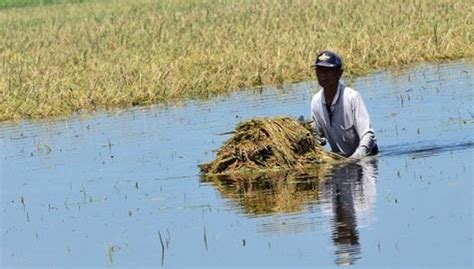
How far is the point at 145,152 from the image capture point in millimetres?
14789

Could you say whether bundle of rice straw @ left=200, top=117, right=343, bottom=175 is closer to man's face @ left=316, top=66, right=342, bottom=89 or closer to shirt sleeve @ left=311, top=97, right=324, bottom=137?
shirt sleeve @ left=311, top=97, right=324, bottom=137

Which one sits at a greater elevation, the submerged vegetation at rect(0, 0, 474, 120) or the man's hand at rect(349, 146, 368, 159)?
the submerged vegetation at rect(0, 0, 474, 120)

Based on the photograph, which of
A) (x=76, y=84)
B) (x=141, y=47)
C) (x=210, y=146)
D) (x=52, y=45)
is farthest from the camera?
(x=52, y=45)

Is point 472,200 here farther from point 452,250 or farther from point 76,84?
point 76,84

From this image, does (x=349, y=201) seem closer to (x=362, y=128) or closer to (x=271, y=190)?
(x=271, y=190)

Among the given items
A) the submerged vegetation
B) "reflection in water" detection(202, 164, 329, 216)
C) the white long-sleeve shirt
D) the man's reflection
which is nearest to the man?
the white long-sleeve shirt

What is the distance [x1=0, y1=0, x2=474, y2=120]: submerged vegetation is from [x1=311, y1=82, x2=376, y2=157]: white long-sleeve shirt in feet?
25.2

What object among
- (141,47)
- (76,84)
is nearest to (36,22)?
(141,47)

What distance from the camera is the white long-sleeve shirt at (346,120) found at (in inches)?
476

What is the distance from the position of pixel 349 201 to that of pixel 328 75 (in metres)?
1.72

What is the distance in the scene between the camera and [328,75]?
11.9m

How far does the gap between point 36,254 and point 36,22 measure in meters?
29.6

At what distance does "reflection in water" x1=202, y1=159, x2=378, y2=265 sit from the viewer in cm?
941

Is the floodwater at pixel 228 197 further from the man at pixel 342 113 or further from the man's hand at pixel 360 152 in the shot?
the man at pixel 342 113
